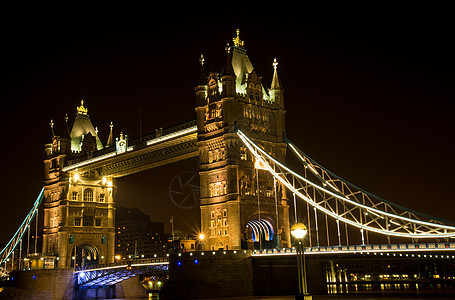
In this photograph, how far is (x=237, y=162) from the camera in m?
63.7

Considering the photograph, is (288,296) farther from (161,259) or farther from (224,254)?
(161,259)

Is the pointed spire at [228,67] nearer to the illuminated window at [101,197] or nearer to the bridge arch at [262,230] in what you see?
the bridge arch at [262,230]

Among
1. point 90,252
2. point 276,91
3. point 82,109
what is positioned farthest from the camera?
point 82,109

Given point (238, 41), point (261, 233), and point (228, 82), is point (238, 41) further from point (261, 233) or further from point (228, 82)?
point (261, 233)

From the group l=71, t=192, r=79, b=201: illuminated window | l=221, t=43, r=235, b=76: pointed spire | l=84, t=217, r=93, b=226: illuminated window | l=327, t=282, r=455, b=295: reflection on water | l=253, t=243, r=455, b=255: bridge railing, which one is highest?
l=221, t=43, r=235, b=76: pointed spire

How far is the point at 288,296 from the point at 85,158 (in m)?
44.7

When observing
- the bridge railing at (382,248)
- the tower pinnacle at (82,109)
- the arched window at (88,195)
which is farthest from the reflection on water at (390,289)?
the tower pinnacle at (82,109)

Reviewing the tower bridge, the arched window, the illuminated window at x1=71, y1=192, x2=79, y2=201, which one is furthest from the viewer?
the arched window

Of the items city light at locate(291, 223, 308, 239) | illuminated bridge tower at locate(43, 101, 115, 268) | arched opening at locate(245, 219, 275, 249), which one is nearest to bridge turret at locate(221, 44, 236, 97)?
arched opening at locate(245, 219, 275, 249)

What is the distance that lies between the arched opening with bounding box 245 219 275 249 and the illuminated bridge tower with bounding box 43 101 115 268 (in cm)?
3404

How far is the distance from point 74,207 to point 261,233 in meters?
36.6

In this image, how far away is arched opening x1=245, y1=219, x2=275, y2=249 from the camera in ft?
215

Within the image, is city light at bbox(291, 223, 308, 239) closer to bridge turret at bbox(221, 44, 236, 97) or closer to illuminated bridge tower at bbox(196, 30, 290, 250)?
illuminated bridge tower at bbox(196, 30, 290, 250)

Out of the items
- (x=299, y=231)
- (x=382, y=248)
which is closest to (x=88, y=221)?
(x=382, y=248)
